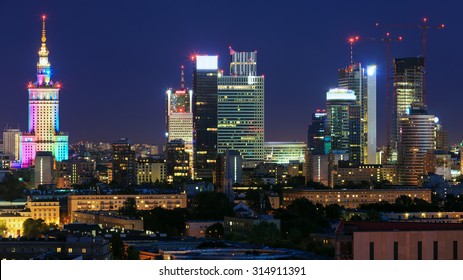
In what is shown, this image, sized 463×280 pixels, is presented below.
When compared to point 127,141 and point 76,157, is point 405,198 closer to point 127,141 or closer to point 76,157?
point 127,141

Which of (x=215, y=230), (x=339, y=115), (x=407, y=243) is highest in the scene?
(x=339, y=115)

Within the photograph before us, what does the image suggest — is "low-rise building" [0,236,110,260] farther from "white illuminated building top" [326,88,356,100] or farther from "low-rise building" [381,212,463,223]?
"white illuminated building top" [326,88,356,100]

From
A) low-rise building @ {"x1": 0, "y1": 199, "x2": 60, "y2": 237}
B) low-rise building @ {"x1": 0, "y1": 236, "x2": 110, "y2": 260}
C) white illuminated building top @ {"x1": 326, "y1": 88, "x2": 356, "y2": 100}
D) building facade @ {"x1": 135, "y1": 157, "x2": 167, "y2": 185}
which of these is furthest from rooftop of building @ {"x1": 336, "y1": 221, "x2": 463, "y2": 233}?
white illuminated building top @ {"x1": 326, "y1": 88, "x2": 356, "y2": 100}

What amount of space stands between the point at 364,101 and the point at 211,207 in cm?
5343

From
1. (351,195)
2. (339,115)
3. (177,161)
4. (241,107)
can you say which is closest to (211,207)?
(351,195)

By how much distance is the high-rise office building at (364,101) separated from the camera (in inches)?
3703

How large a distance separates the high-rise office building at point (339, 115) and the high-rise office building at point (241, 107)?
19.4 ft

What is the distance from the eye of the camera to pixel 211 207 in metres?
47.5

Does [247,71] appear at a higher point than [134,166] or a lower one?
higher

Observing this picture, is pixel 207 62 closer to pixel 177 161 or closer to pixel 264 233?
pixel 177 161

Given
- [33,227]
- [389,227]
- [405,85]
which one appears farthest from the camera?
[405,85]

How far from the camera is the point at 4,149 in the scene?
98312 millimetres
